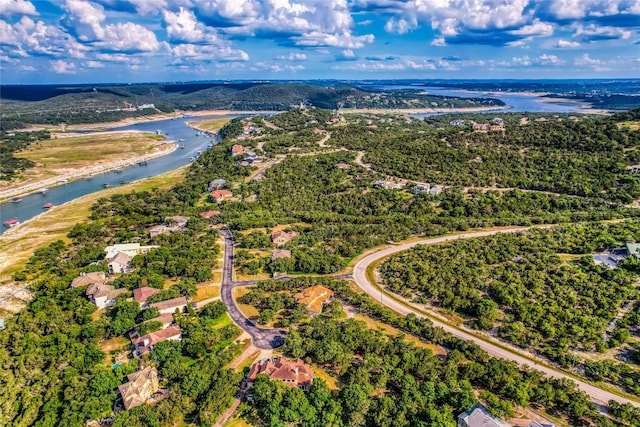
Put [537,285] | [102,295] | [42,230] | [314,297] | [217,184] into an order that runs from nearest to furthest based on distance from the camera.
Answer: [314,297] → [102,295] → [537,285] → [42,230] → [217,184]

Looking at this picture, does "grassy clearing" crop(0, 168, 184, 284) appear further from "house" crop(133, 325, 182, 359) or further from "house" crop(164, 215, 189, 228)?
"house" crop(133, 325, 182, 359)

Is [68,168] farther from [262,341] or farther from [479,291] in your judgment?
[479,291]

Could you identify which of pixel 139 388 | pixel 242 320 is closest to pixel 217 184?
pixel 242 320

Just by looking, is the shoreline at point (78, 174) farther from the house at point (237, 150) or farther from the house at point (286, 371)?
the house at point (286, 371)

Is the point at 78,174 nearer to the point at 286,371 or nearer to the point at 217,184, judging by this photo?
the point at 217,184

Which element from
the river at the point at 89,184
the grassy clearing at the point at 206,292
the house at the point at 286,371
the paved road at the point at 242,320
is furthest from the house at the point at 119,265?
the river at the point at 89,184
